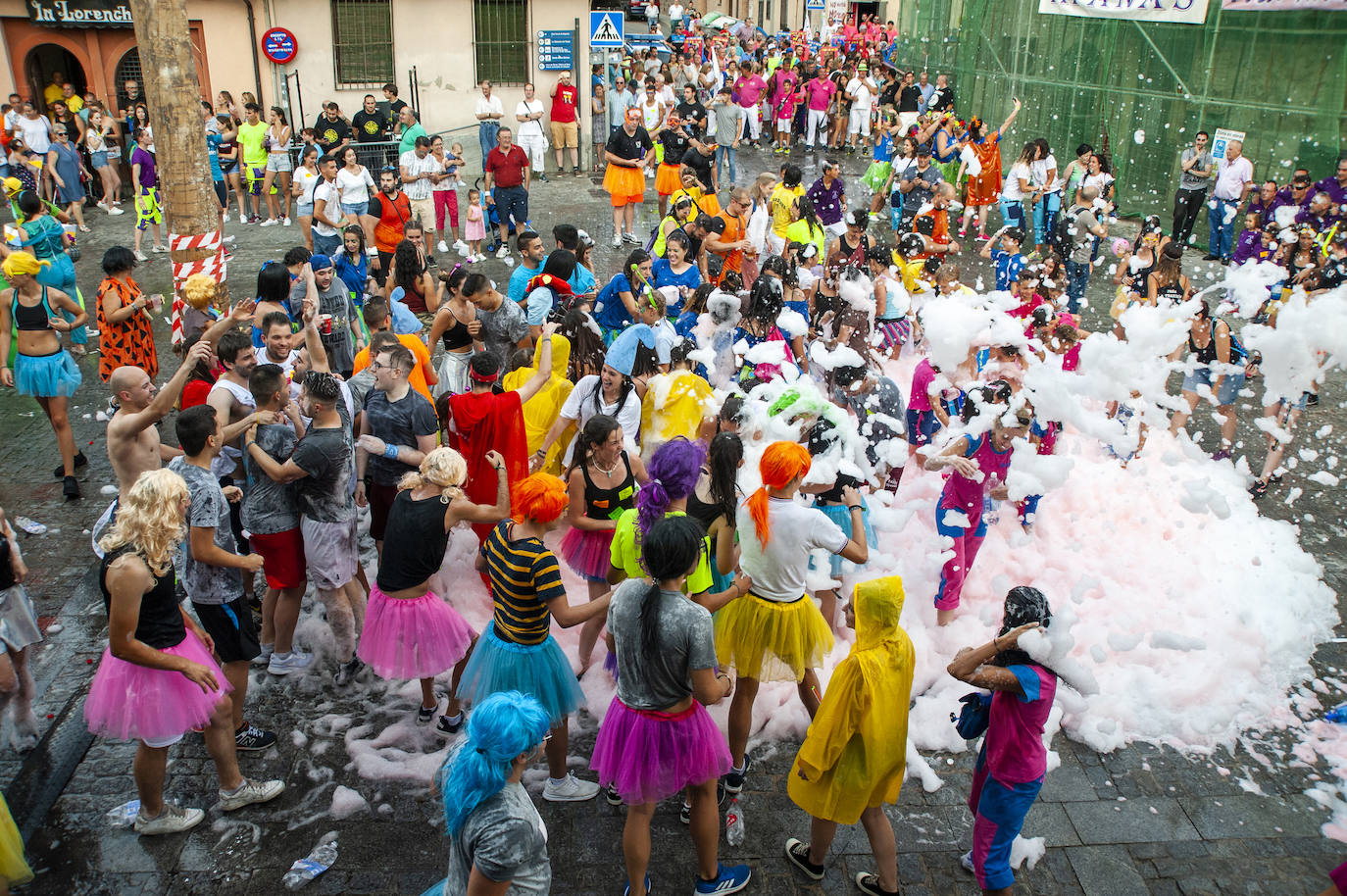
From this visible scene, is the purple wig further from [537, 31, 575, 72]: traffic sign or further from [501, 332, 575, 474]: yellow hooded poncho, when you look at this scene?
[537, 31, 575, 72]: traffic sign

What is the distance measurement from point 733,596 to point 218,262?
21.5 feet

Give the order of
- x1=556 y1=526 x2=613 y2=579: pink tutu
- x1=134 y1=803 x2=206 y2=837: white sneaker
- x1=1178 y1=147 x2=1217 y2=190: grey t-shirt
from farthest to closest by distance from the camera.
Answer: x1=1178 y1=147 x2=1217 y2=190: grey t-shirt < x1=556 y1=526 x2=613 y2=579: pink tutu < x1=134 y1=803 x2=206 y2=837: white sneaker

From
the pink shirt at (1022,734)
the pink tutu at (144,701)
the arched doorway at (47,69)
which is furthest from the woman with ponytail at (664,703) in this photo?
the arched doorway at (47,69)

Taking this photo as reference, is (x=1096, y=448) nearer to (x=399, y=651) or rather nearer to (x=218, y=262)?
(x=399, y=651)

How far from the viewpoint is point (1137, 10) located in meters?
15.8

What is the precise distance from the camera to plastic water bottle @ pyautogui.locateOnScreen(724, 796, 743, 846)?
4414 mm

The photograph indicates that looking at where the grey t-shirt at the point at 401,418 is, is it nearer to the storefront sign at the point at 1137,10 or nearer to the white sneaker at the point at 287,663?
the white sneaker at the point at 287,663

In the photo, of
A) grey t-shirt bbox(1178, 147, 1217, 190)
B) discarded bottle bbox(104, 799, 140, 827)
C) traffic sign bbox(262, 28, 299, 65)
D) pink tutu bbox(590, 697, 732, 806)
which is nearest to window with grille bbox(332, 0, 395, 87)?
traffic sign bbox(262, 28, 299, 65)

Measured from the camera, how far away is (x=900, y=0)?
29.0m

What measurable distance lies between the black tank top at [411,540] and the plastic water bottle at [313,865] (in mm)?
1219

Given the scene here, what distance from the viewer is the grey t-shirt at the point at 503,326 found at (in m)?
7.17

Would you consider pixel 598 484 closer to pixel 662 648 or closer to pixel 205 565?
pixel 662 648

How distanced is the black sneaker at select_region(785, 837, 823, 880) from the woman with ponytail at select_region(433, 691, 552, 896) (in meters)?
1.61

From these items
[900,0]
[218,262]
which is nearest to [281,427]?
[218,262]
